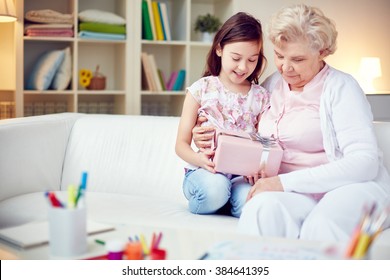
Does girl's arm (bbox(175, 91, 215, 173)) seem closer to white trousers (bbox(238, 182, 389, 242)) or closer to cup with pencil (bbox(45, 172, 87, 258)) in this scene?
white trousers (bbox(238, 182, 389, 242))

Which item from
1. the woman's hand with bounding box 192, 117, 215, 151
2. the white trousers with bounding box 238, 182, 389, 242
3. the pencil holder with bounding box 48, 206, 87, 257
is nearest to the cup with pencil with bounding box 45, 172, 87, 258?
the pencil holder with bounding box 48, 206, 87, 257

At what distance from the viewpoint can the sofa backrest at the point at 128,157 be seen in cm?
238

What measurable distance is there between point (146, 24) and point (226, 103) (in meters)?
2.02

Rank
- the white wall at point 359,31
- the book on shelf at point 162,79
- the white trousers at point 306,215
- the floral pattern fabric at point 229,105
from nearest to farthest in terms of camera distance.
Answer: the white trousers at point 306,215
the floral pattern fabric at point 229,105
the book on shelf at point 162,79
the white wall at point 359,31

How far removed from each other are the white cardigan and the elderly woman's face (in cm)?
8

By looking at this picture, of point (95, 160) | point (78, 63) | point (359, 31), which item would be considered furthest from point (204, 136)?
point (359, 31)

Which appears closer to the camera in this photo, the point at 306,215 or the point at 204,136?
the point at 306,215

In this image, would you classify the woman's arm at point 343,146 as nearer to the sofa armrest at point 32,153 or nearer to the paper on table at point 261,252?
the paper on table at point 261,252

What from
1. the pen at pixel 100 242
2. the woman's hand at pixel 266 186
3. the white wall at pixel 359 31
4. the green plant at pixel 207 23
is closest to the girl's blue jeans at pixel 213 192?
the woman's hand at pixel 266 186

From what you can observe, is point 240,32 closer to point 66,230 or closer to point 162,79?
point 66,230

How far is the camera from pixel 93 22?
3758mm

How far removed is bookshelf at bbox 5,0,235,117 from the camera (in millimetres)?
3725

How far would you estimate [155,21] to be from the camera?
3.95 meters

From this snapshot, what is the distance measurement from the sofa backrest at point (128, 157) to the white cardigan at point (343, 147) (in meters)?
0.73
